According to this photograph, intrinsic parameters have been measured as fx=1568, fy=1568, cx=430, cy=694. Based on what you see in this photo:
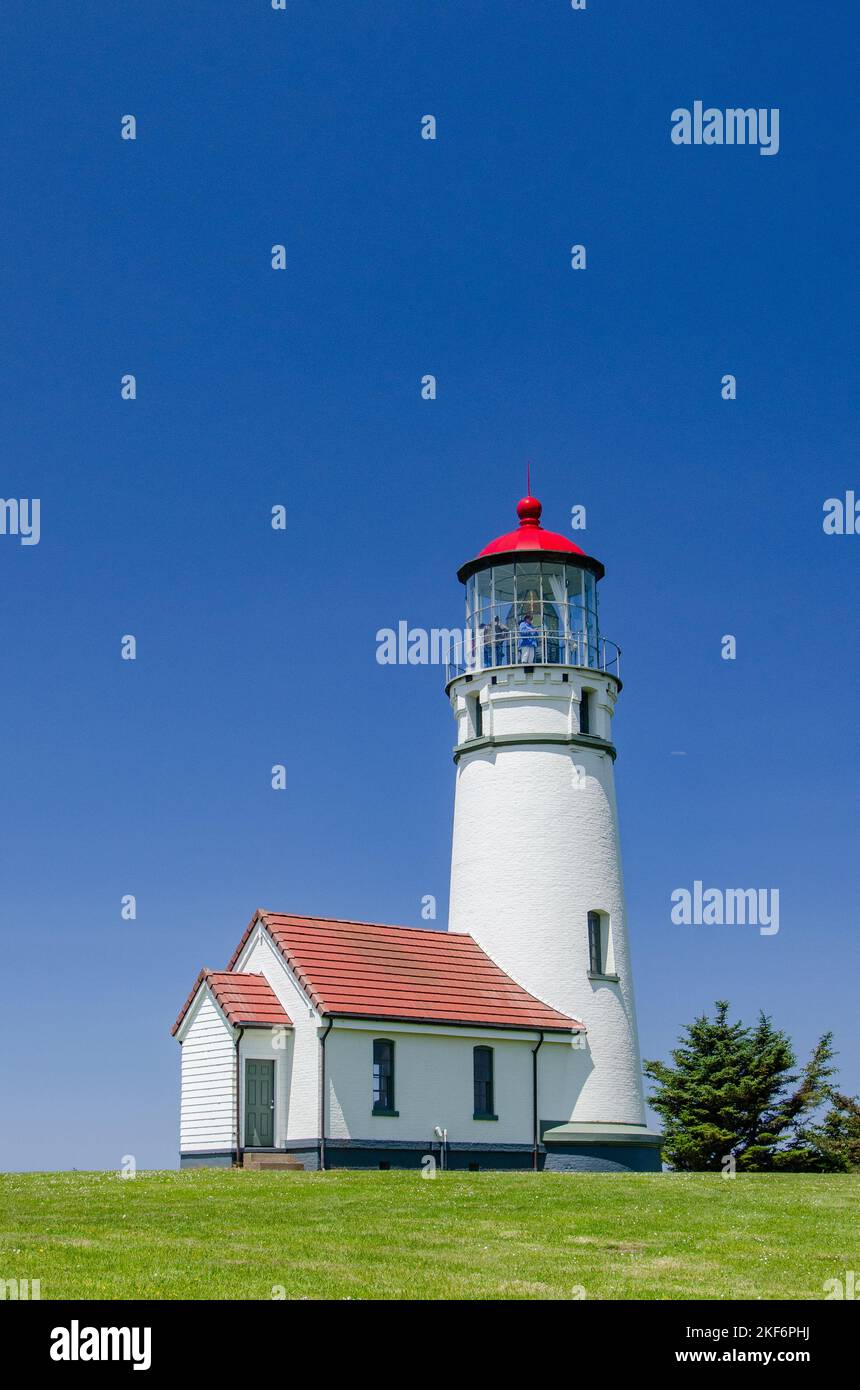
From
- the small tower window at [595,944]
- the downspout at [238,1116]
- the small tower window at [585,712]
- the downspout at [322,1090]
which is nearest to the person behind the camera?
the downspout at [322,1090]

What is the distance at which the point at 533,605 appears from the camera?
1497 inches

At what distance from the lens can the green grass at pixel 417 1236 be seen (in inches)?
587

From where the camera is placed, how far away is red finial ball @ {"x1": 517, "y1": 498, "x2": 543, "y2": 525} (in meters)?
39.2

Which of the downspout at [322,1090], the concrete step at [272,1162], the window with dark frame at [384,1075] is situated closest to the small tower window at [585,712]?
the window with dark frame at [384,1075]

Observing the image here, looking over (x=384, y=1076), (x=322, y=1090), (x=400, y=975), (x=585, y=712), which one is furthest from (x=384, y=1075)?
(x=585, y=712)

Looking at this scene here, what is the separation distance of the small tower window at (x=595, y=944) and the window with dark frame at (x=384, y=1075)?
20.0 feet

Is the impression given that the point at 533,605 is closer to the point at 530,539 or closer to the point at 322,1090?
the point at 530,539

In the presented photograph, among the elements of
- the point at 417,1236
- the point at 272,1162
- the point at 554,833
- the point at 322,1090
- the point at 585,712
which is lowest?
the point at 417,1236

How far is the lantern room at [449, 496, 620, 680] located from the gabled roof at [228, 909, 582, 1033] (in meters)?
6.90

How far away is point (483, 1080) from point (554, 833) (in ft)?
19.3

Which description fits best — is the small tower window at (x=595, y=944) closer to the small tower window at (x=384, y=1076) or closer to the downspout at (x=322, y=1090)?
the small tower window at (x=384, y=1076)

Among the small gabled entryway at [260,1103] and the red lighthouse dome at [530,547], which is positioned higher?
the red lighthouse dome at [530,547]
